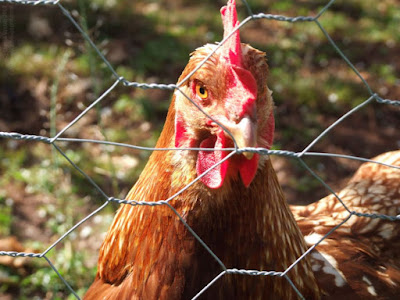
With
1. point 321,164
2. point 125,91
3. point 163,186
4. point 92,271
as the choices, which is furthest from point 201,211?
point 125,91

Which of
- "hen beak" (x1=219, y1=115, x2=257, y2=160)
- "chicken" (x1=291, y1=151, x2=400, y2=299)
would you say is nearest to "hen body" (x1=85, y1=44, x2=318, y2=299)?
"hen beak" (x1=219, y1=115, x2=257, y2=160)

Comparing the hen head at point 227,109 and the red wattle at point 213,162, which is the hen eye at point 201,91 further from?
the red wattle at point 213,162

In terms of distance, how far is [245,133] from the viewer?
128 centimetres

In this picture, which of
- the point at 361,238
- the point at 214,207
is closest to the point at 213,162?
the point at 214,207

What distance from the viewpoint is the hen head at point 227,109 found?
1326 mm

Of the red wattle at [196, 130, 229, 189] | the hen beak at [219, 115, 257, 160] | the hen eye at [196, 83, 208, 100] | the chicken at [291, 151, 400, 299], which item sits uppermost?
the hen eye at [196, 83, 208, 100]

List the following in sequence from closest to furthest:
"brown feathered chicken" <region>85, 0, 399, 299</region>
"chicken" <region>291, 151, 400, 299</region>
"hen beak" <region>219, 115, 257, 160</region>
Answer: "hen beak" <region>219, 115, 257, 160</region>
"brown feathered chicken" <region>85, 0, 399, 299</region>
"chicken" <region>291, 151, 400, 299</region>

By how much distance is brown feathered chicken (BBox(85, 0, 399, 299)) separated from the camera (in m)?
1.39

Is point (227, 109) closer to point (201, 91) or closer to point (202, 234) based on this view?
point (201, 91)

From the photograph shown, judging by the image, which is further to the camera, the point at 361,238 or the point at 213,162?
the point at 361,238

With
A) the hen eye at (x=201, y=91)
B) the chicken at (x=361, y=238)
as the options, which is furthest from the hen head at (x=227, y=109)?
the chicken at (x=361, y=238)

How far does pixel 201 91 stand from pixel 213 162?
0.67ft

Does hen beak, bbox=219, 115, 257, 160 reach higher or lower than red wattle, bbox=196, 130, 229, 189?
higher

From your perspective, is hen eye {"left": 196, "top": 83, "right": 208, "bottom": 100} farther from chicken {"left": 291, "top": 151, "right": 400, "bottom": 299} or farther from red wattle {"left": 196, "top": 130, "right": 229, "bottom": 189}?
chicken {"left": 291, "top": 151, "right": 400, "bottom": 299}
